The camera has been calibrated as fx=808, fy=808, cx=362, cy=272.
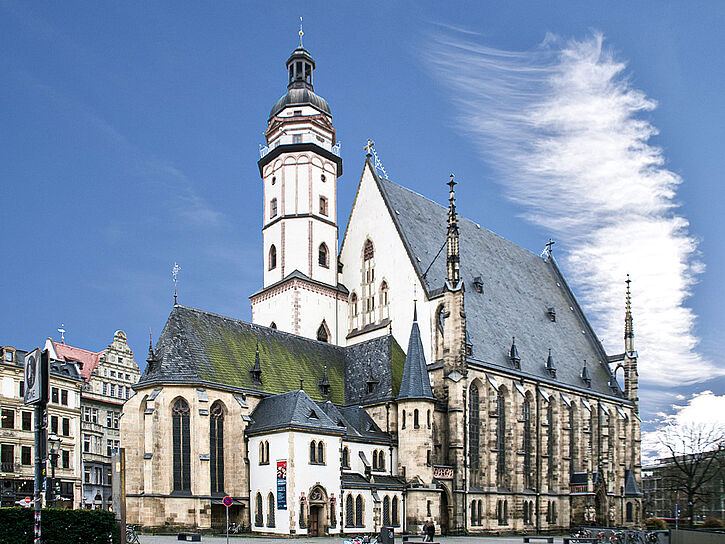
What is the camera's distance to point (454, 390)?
4612 centimetres

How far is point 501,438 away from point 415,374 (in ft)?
32.1

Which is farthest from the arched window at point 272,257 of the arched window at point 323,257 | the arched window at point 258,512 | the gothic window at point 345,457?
the arched window at point 258,512

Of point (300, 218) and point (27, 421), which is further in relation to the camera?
point (300, 218)

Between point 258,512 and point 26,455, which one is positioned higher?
point 26,455

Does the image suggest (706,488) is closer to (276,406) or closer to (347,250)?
(347,250)

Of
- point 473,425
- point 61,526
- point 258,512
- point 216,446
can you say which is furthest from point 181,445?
point 473,425

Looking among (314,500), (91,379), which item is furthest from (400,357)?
(91,379)

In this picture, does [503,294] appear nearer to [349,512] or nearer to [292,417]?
[349,512]

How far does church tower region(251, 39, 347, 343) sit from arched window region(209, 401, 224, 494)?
38.4 feet

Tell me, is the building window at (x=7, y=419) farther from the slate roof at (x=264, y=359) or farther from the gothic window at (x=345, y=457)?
the gothic window at (x=345, y=457)

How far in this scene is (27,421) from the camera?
1973 inches

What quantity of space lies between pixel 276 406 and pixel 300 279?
13.2 metres

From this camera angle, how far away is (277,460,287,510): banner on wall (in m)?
37.8

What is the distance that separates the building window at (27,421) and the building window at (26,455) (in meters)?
1.15
